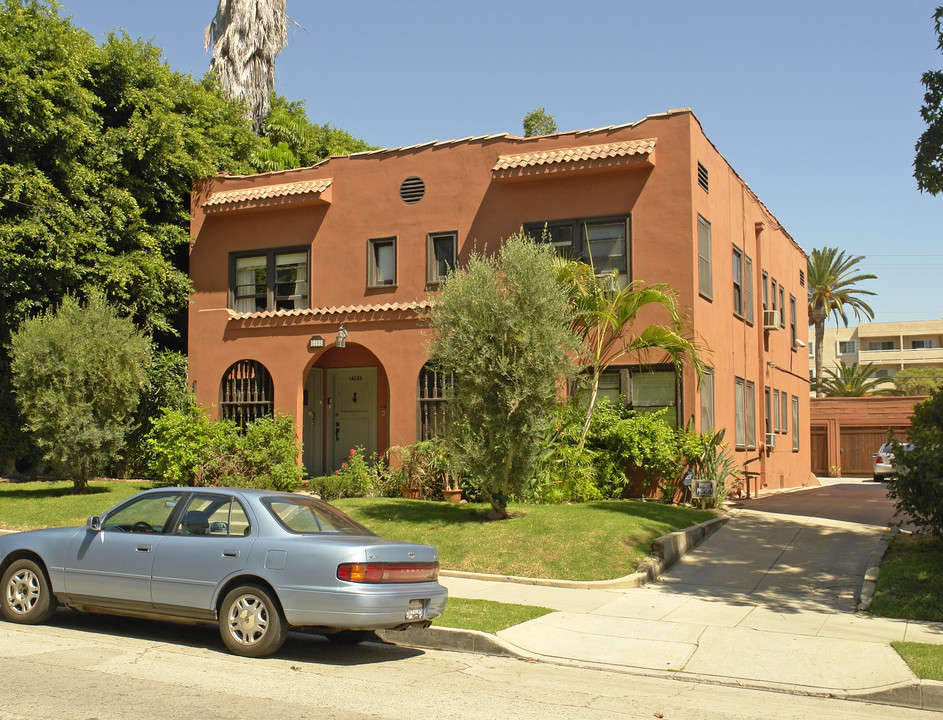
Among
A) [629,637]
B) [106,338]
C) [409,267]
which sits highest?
[409,267]

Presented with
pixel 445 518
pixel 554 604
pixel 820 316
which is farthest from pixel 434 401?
pixel 820 316

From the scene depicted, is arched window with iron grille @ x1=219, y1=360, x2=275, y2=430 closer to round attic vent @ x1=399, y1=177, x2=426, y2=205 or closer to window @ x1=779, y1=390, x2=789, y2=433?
round attic vent @ x1=399, y1=177, x2=426, y2=205

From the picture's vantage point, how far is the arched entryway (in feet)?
69.9

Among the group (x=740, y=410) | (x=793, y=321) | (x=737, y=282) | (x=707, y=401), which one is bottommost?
(x=740, y=410)

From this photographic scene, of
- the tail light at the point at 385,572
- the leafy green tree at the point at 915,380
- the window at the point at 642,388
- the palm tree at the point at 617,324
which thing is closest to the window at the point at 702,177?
the palm tree at the point at 617,324

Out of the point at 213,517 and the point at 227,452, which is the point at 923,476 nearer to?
the point at 213,517

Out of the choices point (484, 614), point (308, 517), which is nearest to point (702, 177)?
point (484, 614)

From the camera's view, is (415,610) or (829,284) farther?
(829,284)

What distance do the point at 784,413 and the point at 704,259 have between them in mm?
8911

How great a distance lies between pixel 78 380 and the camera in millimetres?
16641

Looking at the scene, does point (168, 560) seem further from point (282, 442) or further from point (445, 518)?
point (282, 442)

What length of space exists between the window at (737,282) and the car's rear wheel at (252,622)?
15180 millimetres

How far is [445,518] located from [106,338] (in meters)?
7.68

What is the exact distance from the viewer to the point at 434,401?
59.4 feet
